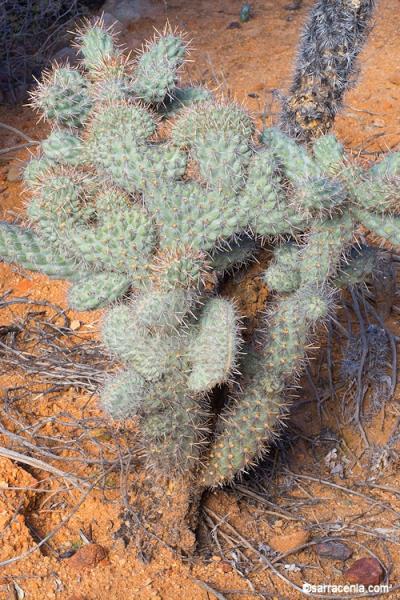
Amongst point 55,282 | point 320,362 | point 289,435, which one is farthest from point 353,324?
point 55,282

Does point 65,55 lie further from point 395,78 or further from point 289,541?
point 289,541

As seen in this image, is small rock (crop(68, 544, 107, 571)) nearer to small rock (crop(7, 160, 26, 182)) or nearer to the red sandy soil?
the red sandy soil

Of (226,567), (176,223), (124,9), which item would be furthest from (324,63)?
(124,9)

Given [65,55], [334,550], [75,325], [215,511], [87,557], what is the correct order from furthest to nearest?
1. [65,55]
2. [75,325]
3. [215,511]
4. [334,550]
5. [87,557]

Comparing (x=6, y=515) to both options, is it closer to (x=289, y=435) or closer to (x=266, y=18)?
(x=289, y=435)

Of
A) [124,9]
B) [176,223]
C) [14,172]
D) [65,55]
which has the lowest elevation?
[14,172]
